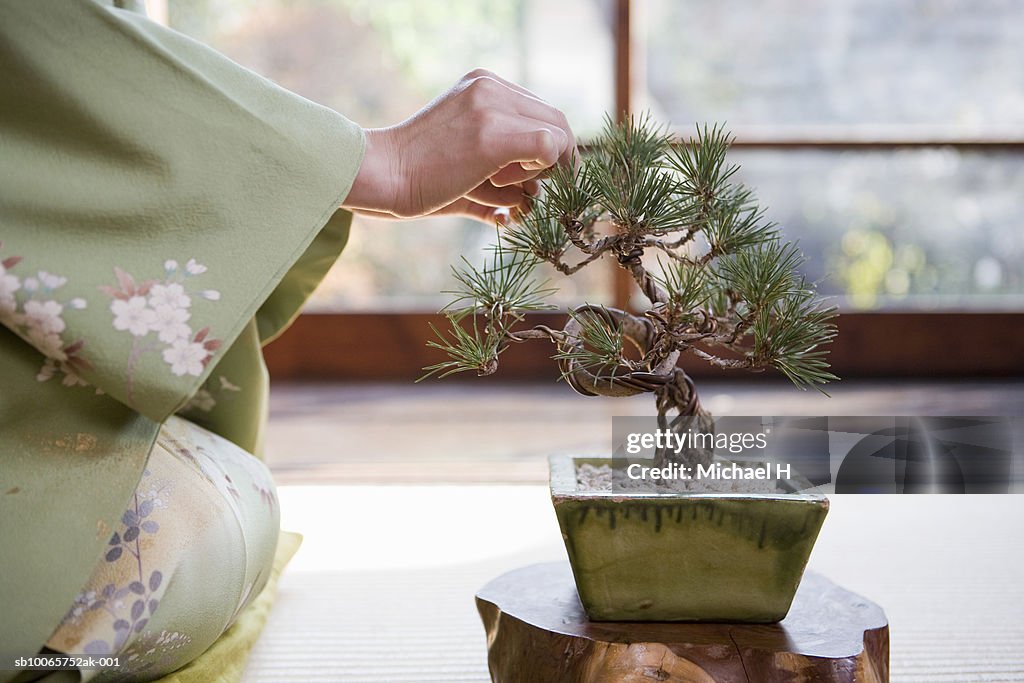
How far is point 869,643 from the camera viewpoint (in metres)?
0.76

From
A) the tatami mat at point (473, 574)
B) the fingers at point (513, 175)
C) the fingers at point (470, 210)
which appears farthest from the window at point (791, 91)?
the fingers at point (513, 175)

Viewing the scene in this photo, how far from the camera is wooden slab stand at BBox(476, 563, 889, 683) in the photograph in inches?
28.5

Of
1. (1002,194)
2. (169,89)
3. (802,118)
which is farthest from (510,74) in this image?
(169,89)

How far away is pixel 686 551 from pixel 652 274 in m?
0.22

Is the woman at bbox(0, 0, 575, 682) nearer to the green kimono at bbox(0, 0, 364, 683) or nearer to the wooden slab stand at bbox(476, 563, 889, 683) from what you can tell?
the green kimono at bbox(0, 0, 364, 683)

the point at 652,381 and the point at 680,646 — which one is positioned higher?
the point at 652,381

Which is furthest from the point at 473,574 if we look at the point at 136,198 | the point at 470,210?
the point at 136,198

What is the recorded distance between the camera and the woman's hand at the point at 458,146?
0.77 meters

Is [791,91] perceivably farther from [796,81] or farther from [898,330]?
[898,330]

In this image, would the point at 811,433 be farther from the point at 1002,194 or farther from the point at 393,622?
the point at 1002,194

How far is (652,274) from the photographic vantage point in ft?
2.54

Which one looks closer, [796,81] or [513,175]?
[513,175]

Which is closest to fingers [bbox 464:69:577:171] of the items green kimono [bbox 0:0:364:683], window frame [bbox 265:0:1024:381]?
green kimono [bbox 0:0:364:683]

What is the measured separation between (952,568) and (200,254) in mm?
1079
